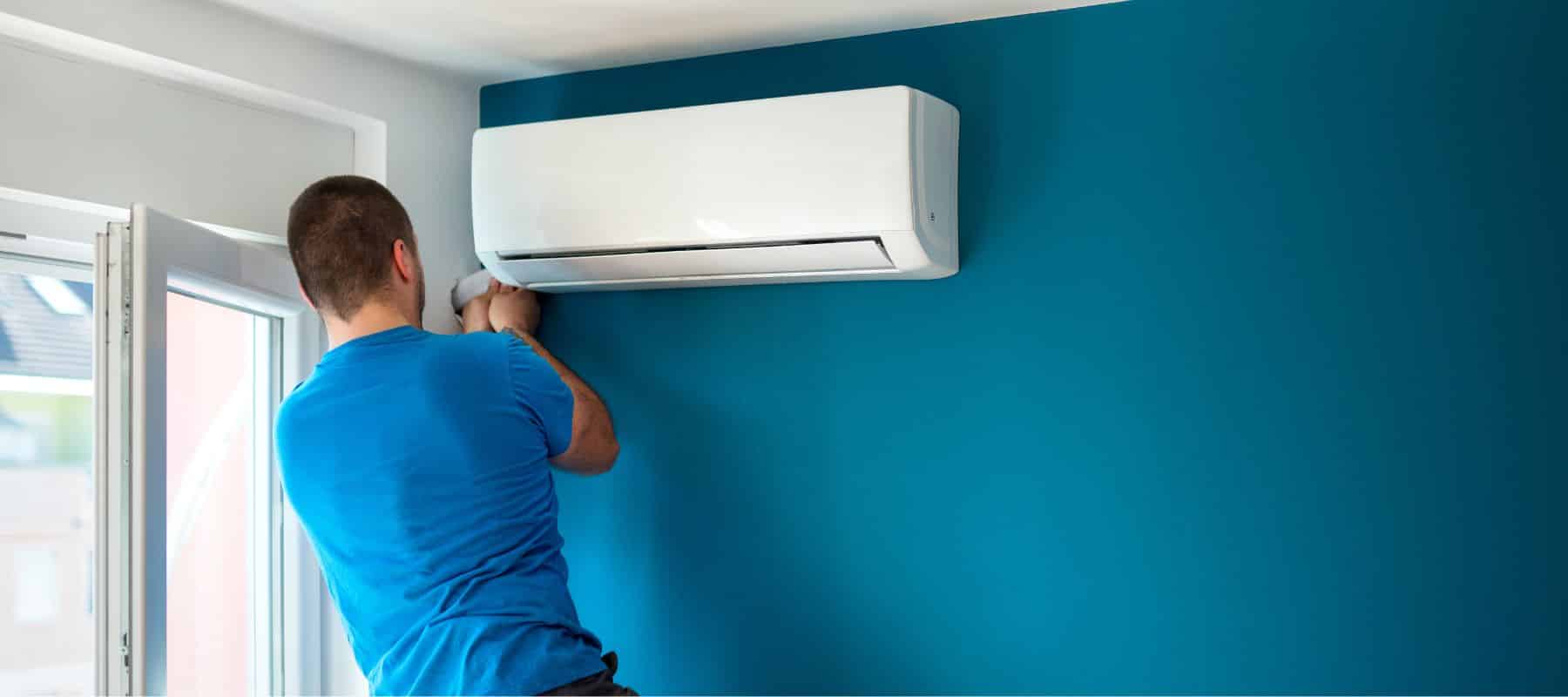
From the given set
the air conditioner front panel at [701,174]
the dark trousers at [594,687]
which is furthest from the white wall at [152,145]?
the dark trousers at [594,687]

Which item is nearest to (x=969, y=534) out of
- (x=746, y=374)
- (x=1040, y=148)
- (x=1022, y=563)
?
(x=1022, y=563)

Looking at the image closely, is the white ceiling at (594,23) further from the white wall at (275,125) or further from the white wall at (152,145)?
the white wall at (152,145)

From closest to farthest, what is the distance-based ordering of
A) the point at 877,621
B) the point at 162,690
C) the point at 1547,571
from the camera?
the point at 162,690, the point at 1547,571, the point at 877,621

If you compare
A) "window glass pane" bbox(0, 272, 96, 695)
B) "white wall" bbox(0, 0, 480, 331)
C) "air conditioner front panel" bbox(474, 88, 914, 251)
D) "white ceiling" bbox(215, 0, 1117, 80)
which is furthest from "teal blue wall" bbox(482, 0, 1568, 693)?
"window glass pane" bbox(0, 272, 96, 695)

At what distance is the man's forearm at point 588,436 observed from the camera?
226cm

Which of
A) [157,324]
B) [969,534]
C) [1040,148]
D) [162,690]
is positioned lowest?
[162,690]

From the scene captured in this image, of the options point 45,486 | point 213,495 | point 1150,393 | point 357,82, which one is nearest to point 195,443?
point 213,495

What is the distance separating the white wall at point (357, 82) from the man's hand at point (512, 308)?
0.14m

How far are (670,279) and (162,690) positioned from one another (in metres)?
1.12

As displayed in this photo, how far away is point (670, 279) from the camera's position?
2475mm

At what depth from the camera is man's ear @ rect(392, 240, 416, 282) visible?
6.61 feet

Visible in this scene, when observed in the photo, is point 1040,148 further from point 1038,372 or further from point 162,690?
point 162,690

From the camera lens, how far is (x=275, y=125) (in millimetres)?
2451

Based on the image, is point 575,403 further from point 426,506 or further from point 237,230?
point 237,230
